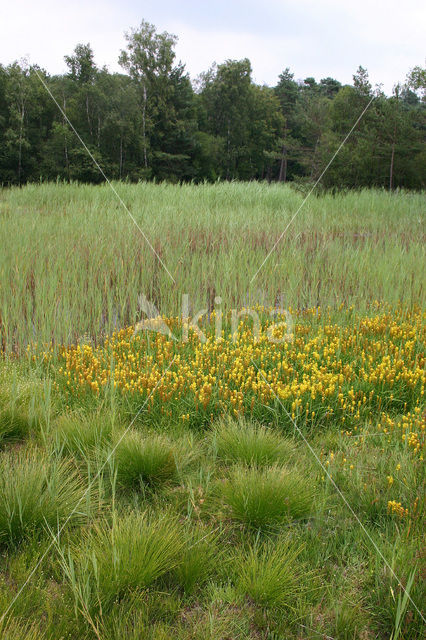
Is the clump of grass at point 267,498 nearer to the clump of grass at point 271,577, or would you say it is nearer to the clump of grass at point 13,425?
the clump of grass at point 271,577

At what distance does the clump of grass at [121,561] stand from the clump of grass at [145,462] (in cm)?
55

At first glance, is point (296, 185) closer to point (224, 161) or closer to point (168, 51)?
point (168, 51)

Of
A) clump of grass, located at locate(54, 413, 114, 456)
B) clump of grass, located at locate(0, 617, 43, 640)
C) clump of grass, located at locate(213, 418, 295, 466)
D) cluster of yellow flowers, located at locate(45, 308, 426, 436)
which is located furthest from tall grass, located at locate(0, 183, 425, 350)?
clump of grass, located at locate(0, 617, 43, 640)

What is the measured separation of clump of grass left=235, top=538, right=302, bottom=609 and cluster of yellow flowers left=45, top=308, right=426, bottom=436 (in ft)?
4.32

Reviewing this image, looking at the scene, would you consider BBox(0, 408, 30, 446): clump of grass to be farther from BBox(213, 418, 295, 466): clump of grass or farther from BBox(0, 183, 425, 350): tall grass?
BBox(0, 183, 425, 350): tall grass

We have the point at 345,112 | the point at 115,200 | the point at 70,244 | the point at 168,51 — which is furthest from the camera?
the point at 168,51

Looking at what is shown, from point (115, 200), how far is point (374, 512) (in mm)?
12945

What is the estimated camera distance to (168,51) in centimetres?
2942

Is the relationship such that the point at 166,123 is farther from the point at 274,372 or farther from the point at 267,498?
the point at 267,498

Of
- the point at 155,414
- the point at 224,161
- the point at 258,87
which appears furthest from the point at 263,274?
the point at 258,87

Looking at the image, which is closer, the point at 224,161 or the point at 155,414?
the point at 155,414

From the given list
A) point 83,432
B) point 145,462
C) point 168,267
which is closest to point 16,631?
point 145,462

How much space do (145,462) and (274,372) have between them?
1580 mm

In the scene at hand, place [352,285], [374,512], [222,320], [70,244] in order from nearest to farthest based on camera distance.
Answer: [374,512]
[222,320]
[352,285]
[70,244]
